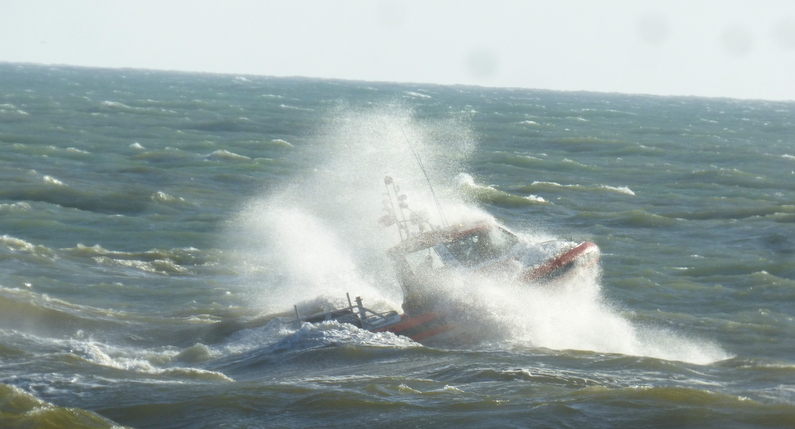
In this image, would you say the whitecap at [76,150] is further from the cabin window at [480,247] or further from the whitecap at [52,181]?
the cabin window at [480,247]

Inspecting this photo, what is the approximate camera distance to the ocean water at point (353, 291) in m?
11.5

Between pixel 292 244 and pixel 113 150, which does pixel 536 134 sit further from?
pixel 292 244

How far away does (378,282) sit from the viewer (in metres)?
20.5

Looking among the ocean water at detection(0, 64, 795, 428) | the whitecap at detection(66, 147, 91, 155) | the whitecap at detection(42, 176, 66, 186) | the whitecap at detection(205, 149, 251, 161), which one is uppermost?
the whitecap at detection(66, 147, 91, 155)

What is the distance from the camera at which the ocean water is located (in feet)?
37.8

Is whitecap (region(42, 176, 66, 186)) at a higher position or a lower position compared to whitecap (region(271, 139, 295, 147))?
lower

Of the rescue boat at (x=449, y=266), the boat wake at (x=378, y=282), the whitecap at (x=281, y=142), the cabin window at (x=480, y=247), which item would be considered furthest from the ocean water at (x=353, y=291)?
the whitecap at (x=281, y=142)

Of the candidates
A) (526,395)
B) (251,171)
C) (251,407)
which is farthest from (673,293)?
(251,171)

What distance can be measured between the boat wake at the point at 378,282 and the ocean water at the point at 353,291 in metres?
0.07

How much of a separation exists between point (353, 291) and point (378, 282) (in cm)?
107

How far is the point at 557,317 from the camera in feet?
53.2

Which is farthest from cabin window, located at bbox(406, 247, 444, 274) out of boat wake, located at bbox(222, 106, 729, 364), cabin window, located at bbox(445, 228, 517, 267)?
boat wake, located at bbox(222, 106, 729, 364)

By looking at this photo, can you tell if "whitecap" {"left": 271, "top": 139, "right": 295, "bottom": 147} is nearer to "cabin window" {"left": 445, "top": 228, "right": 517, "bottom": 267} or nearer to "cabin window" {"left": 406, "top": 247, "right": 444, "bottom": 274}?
"cabin window" {"left": 406, "top": 247, "right": 444, "bottom": 274}

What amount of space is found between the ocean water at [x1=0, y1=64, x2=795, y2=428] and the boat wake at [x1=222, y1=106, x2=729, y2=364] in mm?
66
